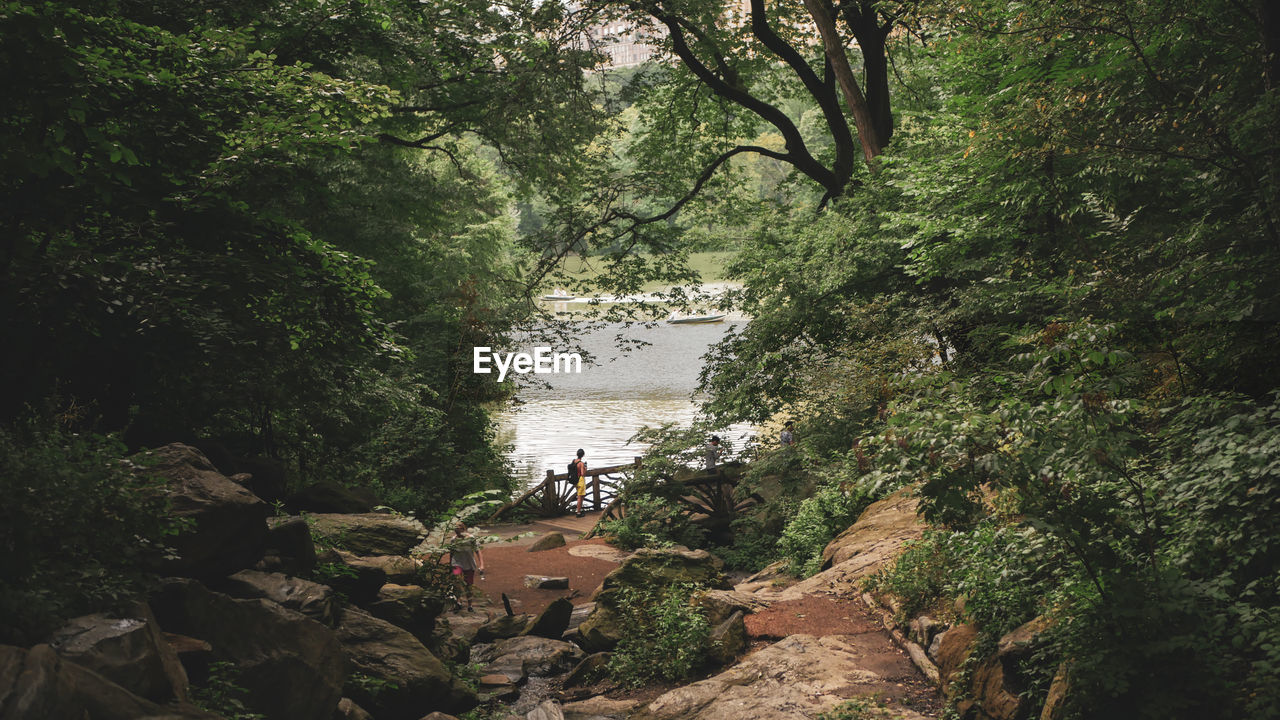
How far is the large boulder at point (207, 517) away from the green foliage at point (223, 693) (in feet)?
2.33

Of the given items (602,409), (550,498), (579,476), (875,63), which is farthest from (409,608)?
(602,409)

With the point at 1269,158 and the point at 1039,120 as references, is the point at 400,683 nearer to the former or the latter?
the point at 1039,120

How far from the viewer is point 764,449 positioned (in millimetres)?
15500

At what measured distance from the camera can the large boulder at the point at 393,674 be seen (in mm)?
5934

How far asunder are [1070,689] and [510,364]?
44.9ft

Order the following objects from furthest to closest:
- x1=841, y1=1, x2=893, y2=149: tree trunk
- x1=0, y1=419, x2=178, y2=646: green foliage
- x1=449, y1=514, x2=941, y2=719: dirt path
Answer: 1. x1=841, y1=1, x2=893, y2=149: tree trunk
2. x1=449, y1=514, x2=941, y2=719: dirt path
3. x1=0, y1=419, x2=178, y2=646: green foliage

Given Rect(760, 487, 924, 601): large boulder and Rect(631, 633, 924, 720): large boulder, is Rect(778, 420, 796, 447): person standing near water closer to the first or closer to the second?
Rect(760, 487, 924, 601): large boulder

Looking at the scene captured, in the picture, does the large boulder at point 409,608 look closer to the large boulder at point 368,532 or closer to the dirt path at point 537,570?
the large boulder at point 368,532

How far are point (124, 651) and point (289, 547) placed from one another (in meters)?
2.52

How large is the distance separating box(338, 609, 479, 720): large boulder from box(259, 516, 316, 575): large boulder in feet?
1.97

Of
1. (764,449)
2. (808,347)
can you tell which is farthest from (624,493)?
(808,347)

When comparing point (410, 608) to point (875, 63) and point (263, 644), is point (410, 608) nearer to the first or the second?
point (263, 644)

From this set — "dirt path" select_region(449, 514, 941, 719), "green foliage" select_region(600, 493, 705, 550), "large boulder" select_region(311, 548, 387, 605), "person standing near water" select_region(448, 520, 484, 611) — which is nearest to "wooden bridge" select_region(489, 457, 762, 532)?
"green foliage" select_region(600, 493, 705, 550)

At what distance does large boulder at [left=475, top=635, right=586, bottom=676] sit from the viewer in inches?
337
